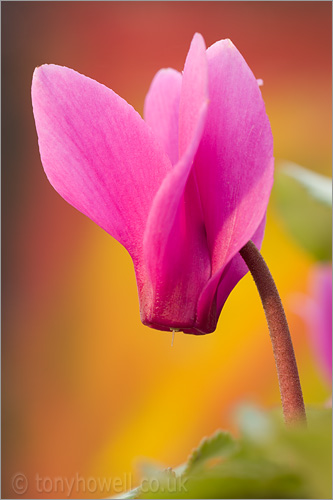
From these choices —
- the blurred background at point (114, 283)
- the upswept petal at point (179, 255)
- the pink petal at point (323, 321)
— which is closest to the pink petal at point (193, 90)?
the upswept petal at point (179, 255)

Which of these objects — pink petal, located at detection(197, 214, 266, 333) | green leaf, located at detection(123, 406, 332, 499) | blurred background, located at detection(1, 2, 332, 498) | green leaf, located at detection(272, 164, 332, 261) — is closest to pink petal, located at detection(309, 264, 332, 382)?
green leaf, located at detection(272, 164, 332, 261)

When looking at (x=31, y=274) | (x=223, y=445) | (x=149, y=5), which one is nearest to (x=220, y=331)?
(x=31, y=274)

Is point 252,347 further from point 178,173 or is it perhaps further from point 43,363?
point 178,173

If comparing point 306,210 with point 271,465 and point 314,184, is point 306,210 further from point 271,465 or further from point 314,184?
point 271,465

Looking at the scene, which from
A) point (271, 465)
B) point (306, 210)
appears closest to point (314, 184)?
point (306, 210)

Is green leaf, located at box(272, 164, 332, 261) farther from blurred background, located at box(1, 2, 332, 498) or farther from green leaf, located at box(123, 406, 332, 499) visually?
blurred background, located at box(1, 2, 332, 498)
